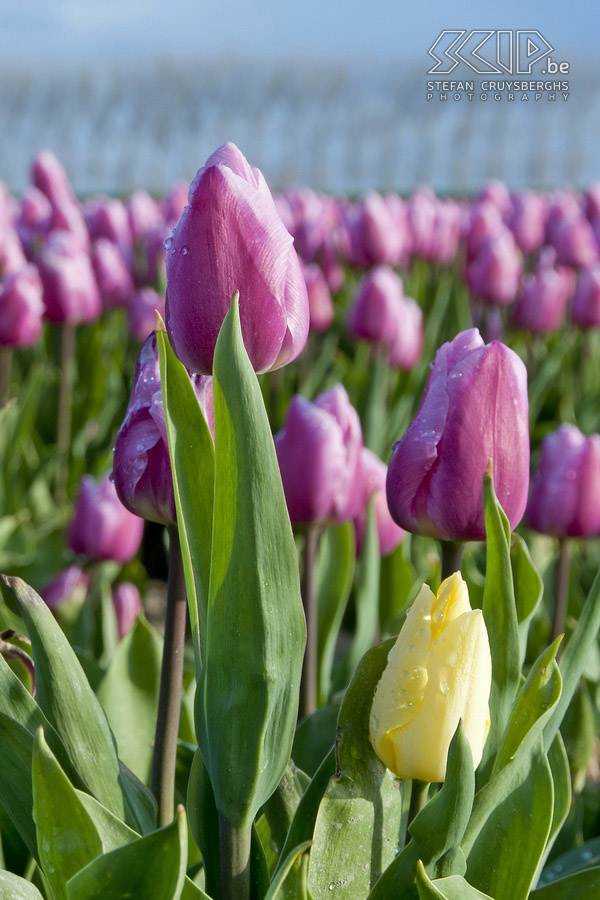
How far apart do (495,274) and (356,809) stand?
2.74 m

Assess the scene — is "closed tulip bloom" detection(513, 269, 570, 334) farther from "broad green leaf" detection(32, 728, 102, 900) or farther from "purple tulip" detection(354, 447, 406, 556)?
"broad green leaf" detection(32, 728, 102, 900)

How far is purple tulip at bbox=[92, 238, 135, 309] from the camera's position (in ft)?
10.3

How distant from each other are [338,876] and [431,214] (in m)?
3.67

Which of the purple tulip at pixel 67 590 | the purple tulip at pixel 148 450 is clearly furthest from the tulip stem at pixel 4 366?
the purple tulip at pixel 148 450

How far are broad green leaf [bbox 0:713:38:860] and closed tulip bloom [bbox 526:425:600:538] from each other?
34.6 inches

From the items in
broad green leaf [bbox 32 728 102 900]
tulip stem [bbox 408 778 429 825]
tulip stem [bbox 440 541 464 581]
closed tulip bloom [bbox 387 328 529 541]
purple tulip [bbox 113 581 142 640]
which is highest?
closed tulip bloom [bbox 387 328 529 541]

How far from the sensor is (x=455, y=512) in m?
0.75

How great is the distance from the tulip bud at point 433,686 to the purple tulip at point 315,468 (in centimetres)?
52

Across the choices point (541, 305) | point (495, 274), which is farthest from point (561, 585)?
point (495, 274)

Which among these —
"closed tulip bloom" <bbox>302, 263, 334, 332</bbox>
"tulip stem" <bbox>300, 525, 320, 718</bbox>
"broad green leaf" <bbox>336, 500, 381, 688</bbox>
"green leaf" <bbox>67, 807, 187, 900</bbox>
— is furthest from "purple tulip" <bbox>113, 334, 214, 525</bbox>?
"closed tulip bloom" <bbox>302, 263, 334, 332</bbox>

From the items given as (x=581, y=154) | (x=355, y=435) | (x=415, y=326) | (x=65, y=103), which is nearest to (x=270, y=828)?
(x=355, y=435)

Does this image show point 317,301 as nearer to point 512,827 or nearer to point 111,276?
point 111,276

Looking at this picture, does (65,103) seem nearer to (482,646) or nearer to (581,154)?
(581,154)

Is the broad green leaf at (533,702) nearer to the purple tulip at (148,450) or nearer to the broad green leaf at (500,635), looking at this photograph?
the broad green leaf at (500,635)
